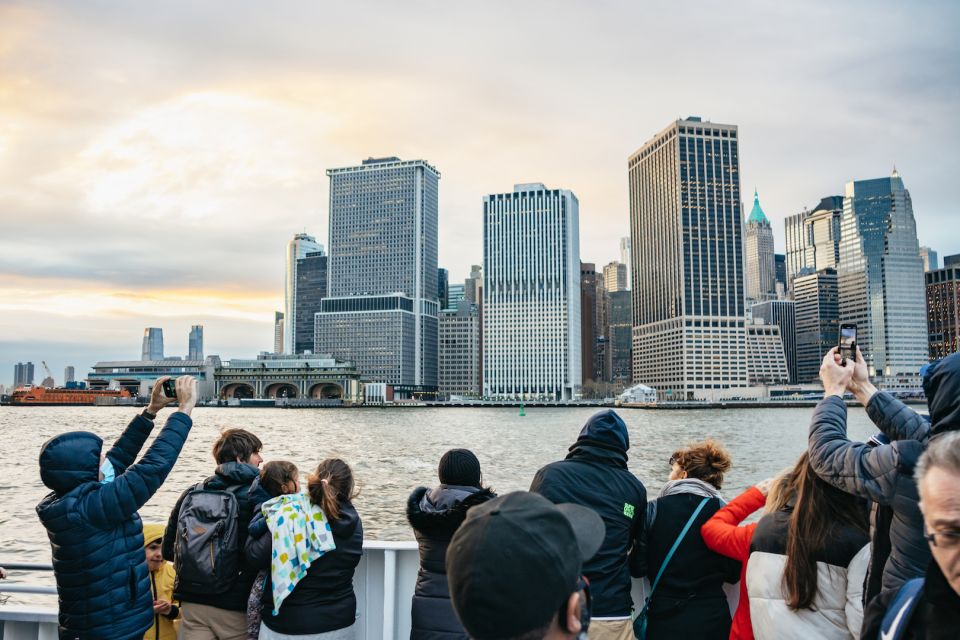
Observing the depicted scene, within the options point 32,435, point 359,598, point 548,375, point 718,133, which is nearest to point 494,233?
point 548,375

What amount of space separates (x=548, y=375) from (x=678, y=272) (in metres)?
46.7

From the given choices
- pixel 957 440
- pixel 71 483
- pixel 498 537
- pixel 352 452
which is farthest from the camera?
pixel 352 452

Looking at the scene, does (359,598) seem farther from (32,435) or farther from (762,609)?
(32,435)

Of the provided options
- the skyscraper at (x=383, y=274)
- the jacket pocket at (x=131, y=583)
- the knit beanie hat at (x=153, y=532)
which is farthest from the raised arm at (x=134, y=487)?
the skyscraper at (x=383, y=274)

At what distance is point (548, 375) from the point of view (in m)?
185

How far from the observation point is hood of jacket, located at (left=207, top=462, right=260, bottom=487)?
14.3 ft

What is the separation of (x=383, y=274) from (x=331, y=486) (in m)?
190

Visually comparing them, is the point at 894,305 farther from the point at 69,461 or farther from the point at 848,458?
the point at 69,461

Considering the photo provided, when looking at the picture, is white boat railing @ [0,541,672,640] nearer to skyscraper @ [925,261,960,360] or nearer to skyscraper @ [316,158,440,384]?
skyscraper @ [316,158,440,384]

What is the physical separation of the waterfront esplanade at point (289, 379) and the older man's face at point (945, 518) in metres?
153

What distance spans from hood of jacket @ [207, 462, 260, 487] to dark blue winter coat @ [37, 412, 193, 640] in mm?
555

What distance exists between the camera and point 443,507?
4.14 metres

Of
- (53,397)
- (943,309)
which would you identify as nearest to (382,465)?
(53,397)

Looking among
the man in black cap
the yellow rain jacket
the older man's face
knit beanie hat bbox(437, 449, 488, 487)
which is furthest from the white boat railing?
the older man's face
